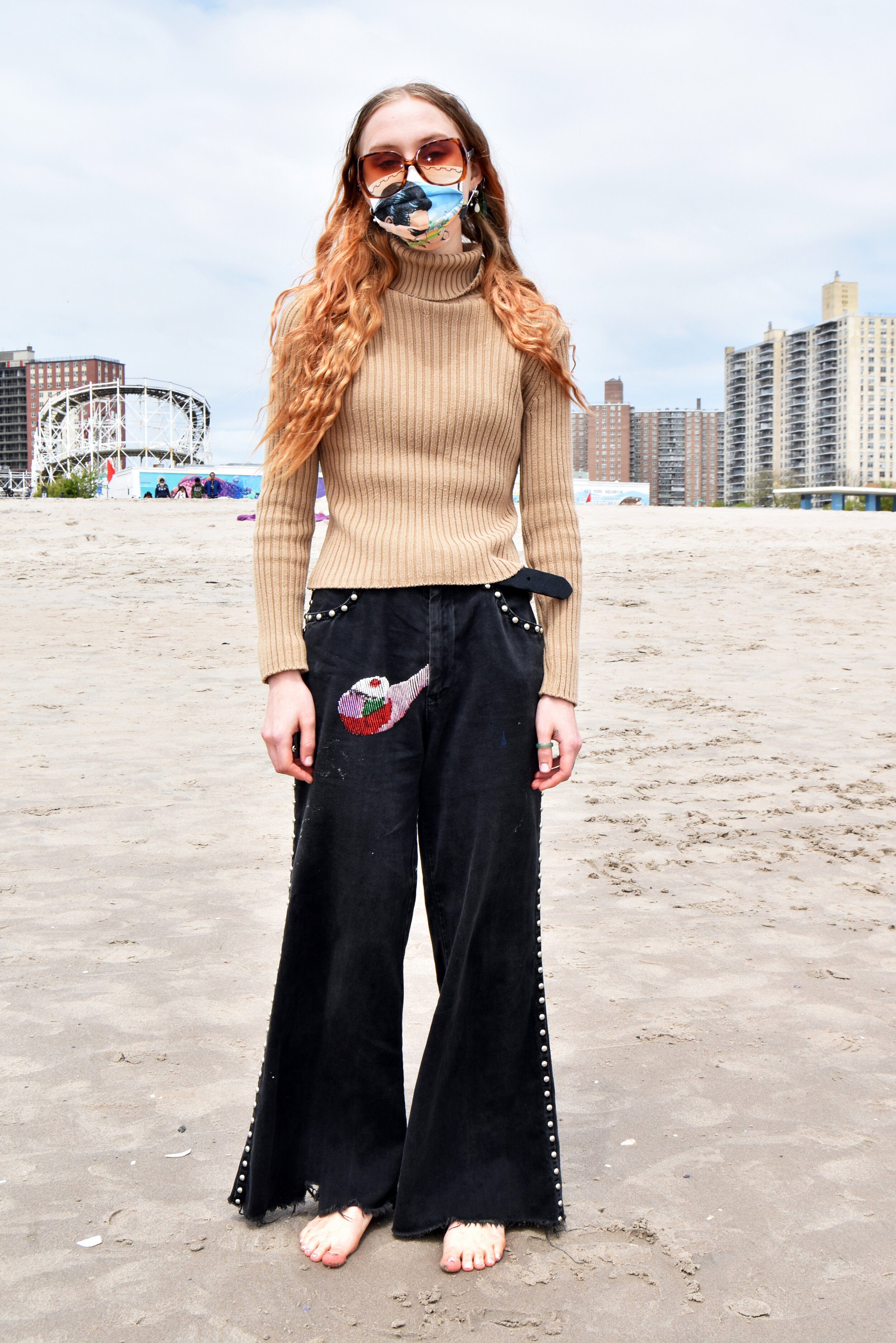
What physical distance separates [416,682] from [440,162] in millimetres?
890

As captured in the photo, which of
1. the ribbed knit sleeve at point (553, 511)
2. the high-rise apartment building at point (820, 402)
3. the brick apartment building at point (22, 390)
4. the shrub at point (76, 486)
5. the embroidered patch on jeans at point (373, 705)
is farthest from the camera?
the brick apartment building at point (22, 390)

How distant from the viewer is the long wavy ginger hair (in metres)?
1.76

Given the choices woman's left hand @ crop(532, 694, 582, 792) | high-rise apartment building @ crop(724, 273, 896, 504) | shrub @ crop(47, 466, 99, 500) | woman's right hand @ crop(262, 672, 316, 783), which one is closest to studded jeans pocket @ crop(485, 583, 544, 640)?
woman's left hand @ crop(532, 694, 582, 792)

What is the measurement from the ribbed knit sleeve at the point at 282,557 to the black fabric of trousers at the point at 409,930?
0.04 meters

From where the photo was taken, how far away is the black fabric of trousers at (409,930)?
1777mm

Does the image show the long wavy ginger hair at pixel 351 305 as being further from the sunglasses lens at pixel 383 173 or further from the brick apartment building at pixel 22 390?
the brick apartment building at pixel 22 390

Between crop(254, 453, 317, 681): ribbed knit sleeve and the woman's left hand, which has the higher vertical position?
crop(254, 453, 317, 681): ribbed knit sleeve

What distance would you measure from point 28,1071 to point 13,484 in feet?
204

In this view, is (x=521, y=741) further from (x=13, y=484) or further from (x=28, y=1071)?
(x=13, y=484)

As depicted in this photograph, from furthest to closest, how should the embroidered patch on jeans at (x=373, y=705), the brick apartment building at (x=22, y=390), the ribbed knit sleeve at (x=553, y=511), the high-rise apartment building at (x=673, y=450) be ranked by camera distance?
the brick apartment building at (x=22, y=390) < the high-rise apartment building at (x=673, y=450) < the ribbed knit sleeve at (x=553, y=511) < the embroidered patch on jeans at (x=373, y=705)

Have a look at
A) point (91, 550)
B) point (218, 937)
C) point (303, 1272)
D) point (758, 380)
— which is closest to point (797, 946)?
point (218, 937)

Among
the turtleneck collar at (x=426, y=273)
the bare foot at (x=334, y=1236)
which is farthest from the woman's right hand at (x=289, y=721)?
the bare foot at (x=334, y=1236)

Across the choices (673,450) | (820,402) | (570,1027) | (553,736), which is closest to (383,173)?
(553,736)

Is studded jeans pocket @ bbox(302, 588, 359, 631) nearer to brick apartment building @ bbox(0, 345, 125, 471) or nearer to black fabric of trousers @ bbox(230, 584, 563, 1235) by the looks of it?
black fabric of trousers @ bbox(230, 584, 563, 1235)
